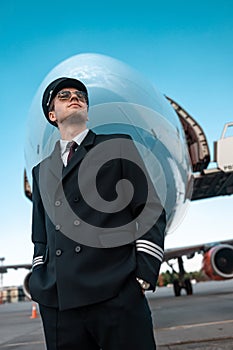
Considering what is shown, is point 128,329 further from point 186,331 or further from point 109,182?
point 186,331

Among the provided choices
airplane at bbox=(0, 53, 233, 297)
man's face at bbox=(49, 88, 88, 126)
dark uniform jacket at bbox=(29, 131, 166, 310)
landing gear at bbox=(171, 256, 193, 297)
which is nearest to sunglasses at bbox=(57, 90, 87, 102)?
man's face at bbox=(49, 88, 88, 126)

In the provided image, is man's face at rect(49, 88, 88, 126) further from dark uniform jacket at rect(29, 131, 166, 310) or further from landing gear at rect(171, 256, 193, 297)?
landing gear at rect(171, 256, 193, 297)

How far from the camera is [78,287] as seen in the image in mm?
1413

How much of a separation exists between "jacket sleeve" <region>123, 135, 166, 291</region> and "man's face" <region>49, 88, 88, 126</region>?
329 mm

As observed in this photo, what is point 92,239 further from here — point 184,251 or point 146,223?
point 184,251

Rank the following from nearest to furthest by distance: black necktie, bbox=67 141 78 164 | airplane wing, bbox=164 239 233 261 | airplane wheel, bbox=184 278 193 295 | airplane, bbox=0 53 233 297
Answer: black necktie, bbox=67 141 78 164, airplane, bbox=0 53 233 297, airplane wing, bbox=164 239 233 261, airplane wheel, bbox=184 278 193 295

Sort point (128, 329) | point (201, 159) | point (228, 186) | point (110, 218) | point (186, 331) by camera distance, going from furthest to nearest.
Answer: point (228, 186) < point (201, 159) < point (186, 331) < point (110, 218) < point (128, 329)

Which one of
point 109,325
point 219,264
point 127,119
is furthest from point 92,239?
point 219,264

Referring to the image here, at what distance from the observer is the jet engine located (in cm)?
905

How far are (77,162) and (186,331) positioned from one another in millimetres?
2817

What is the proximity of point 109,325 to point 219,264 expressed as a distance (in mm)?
8406

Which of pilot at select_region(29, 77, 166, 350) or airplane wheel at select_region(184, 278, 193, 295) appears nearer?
pilot at select_region(29, 77, 166, 350)

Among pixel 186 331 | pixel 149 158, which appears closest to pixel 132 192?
pixel 149 158

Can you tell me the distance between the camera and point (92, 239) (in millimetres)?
1490
